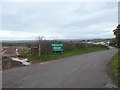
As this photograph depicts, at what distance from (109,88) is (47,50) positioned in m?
22.1

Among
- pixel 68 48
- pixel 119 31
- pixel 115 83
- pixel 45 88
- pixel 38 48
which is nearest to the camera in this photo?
pixel 45 88

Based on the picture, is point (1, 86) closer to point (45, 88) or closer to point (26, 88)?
point (26, 88)

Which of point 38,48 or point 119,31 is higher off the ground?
point 119,31

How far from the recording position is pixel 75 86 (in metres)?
10.2

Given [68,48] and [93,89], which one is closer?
[93,89]

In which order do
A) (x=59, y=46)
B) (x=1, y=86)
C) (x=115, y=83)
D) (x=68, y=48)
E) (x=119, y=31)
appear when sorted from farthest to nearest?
1. (x=68, y=48)
2. (x=59, y=46)
3. (x=119, y=31)
4. (x=115, y=83)
5. (x=1, y=86)

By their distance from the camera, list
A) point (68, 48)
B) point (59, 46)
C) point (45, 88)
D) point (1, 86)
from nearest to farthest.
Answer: point (45, 88)
point (1, 86)
point (59, 46)
point (68, 48)

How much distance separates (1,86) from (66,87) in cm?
278

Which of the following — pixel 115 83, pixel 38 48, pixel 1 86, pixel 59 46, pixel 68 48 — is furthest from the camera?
pixel 68 48

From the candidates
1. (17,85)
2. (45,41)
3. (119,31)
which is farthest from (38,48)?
(17,85)

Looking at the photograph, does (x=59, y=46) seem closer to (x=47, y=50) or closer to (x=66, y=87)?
(x=47, y=50)

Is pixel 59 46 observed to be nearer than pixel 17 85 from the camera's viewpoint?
No

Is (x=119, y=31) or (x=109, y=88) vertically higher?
(x=119, y=31)

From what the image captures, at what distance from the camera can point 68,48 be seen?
1635 inches
